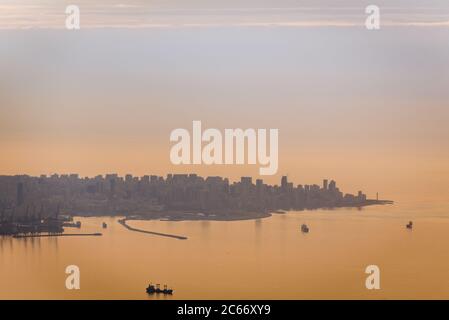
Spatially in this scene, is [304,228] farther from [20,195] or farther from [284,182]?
[20,195]

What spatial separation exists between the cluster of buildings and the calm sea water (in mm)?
153

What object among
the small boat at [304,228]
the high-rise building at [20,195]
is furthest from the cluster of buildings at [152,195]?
the small boat at [304,228]

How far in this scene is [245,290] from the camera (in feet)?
45.1

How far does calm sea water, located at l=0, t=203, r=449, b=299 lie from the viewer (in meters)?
13.7

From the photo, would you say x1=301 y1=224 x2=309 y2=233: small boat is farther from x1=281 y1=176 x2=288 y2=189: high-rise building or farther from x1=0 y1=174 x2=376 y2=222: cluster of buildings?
x1=281 y1=176 x2=288 y2=189: high-rise building

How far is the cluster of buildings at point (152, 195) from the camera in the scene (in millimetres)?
14023

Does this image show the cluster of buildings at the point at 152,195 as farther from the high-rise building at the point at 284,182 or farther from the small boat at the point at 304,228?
the small boat at the point at 304,228

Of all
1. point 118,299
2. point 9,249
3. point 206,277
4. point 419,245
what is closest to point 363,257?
point 419,245

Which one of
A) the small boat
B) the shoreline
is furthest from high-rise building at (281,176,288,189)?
the small boat

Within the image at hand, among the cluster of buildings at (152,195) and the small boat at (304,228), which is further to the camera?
the small boat at (304,228)

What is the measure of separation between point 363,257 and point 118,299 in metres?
2.36

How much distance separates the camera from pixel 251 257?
14.1 m

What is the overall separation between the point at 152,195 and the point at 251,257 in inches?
44.7

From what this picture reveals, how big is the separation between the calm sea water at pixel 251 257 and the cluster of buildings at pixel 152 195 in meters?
0.15
